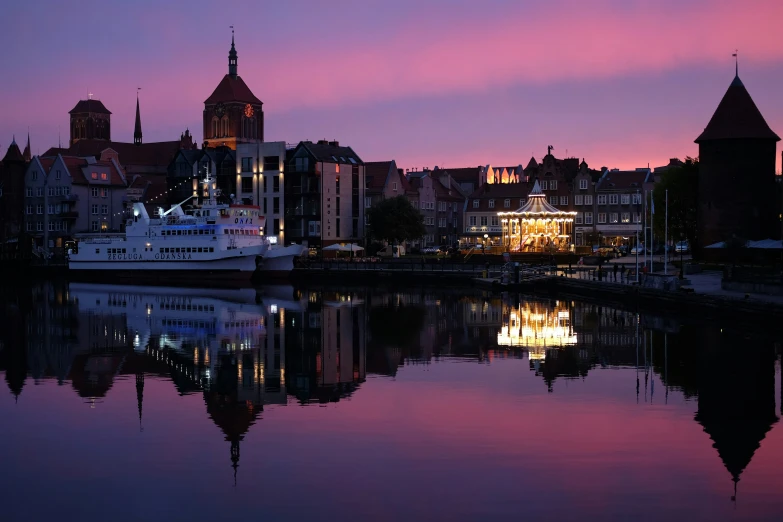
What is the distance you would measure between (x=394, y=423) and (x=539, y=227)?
2458 inches

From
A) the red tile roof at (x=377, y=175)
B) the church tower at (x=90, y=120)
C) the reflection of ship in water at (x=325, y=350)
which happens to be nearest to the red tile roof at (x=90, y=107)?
the church tower at (x=90, y=120)

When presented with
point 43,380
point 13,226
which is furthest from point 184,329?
point 13,226

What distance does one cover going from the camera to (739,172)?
221ft

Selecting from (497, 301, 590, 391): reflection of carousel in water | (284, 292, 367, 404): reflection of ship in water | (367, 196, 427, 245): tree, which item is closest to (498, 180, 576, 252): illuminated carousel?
(367, 196, 427, 245): tree

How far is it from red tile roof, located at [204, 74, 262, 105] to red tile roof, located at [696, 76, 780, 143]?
101 meters

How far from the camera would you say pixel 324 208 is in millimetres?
100125

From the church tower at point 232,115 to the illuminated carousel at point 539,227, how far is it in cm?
7987

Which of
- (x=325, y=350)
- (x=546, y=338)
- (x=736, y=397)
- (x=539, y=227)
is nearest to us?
(x=736, y=397)

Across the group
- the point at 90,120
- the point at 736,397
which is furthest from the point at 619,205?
the point at 90,120

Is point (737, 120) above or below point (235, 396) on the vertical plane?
above

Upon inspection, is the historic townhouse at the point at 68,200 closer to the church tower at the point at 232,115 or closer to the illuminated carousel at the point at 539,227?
the church tower at the point at 232,115

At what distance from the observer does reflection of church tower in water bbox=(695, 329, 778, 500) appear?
814 inches

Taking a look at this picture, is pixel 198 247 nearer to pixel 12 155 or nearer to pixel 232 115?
pixel 12 155

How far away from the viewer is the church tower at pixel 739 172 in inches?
2640
